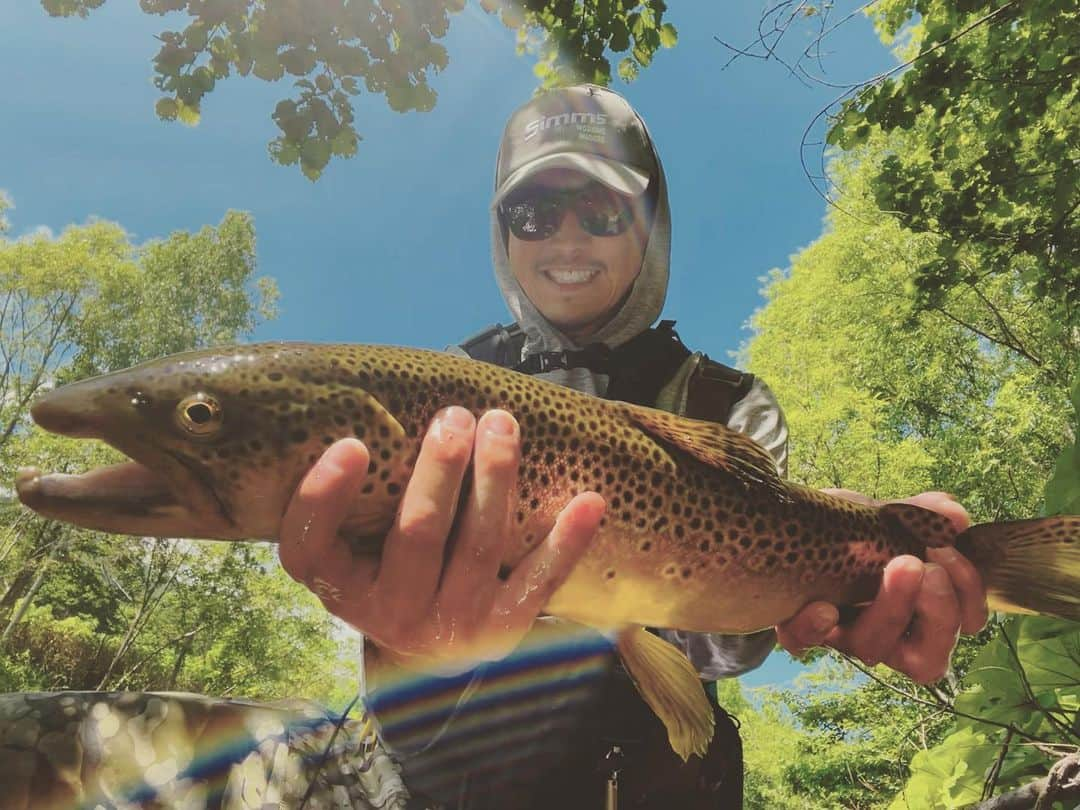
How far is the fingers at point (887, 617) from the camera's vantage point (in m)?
2.10

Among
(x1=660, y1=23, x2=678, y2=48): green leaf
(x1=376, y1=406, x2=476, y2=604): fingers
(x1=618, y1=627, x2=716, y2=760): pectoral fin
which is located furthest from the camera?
(x1=660, y1=23, x2=678, y2=48): green leaf

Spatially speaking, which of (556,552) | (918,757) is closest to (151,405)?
(556,552)

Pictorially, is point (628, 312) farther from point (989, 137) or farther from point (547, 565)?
point (989, 137)

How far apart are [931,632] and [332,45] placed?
3.89m

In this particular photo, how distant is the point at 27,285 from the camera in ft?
95.5

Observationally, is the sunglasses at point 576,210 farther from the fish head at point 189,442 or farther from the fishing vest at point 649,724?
the fish head at point 189,442

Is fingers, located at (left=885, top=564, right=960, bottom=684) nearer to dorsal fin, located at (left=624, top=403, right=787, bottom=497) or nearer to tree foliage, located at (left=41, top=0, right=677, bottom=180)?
dorsal fin, located at (left=624, top=403, right=787, bottom=497)

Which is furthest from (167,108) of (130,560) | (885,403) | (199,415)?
(130,560)

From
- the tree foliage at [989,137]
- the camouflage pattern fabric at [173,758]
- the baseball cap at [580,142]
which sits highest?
the tree foliage at [989,137]

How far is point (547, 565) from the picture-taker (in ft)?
5.73

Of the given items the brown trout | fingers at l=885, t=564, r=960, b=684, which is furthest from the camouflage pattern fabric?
fingers at l=885, t=564, r=960, b=684

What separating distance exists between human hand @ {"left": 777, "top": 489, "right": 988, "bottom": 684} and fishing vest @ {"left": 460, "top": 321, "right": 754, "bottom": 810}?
57 centimetres

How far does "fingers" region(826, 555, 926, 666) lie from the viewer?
2.10 metres

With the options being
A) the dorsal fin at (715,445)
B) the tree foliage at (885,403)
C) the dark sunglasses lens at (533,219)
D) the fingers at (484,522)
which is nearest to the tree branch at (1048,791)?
the dorsal fin at (715,445)
